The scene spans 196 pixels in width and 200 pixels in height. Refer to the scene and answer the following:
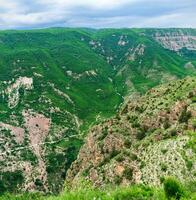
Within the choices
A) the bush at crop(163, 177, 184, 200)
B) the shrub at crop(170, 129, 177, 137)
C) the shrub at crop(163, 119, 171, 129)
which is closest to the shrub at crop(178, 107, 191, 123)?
the shrub at crop(163, 119, 171, 129)

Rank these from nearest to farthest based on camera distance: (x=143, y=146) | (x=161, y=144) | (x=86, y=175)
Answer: (x=161, y=144) < (x=143, y=146) < (x=86, y=175)

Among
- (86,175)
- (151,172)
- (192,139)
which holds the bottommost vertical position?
(86,175)

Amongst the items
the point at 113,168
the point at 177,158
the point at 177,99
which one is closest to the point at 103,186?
the point at 113,168

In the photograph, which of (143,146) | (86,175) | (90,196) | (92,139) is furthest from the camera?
(92,139)

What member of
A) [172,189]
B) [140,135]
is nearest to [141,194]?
[172,189]

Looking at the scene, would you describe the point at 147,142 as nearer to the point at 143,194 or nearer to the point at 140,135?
the point at 140,135

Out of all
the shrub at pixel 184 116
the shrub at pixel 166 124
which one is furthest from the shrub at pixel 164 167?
the shrub at pixel 166 124

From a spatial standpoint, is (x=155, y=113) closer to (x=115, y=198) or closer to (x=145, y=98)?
(x=145, y=98)

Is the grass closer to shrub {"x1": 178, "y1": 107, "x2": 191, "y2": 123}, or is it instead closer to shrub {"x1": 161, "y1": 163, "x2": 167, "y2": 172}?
shrub {"x1": 161, "y1": 163, "x2": 167, "y2": 172}

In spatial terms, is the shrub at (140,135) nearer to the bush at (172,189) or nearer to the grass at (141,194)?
the grass at (141,194)
